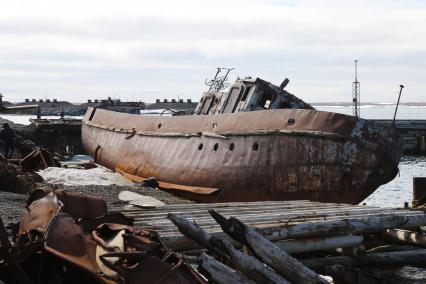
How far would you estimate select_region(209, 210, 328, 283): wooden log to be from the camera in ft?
15.5

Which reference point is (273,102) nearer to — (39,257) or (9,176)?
(9,176)

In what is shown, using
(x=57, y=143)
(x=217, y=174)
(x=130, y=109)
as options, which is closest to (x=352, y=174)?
(x=217, y=174)

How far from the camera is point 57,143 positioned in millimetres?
39281

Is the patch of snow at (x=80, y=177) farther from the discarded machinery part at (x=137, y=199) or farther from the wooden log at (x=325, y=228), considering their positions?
the wooden log at (x=325, y=228)

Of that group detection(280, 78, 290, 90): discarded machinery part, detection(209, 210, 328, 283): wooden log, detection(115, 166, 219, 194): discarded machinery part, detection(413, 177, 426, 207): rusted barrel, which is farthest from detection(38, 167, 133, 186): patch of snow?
detection(209, 210, 328, 283): wooden log

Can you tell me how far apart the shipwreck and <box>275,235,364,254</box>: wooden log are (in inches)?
270

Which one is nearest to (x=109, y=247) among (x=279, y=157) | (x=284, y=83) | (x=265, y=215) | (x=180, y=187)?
(x=265, y=215)

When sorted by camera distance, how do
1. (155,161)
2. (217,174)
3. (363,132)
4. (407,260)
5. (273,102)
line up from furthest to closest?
(155,161)
(273,102)
(217,174)
(363,132)
(407,260)

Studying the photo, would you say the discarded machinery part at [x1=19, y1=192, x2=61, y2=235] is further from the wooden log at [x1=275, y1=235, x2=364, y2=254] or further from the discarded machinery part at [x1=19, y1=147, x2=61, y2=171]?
the discarded machinery part at [x1=19, y1=147, x2=61, y2=171]

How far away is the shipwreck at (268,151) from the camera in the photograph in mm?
13199

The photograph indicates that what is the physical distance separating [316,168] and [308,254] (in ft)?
21.7

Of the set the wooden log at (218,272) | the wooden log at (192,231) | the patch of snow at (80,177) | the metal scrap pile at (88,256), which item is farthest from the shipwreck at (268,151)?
the wooden log at (218,272)

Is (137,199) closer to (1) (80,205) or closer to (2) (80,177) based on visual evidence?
(2) (80,177)

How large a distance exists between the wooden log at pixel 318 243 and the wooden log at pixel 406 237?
33.3 inches
